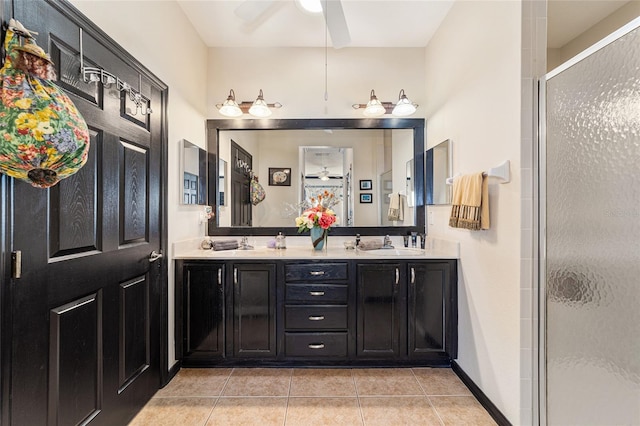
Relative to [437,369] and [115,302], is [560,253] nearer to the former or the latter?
[437,369]

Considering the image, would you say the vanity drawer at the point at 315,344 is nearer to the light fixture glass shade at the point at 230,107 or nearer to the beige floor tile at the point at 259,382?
the beige floor tile at the point at 259,382

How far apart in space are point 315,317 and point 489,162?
1.64 metres

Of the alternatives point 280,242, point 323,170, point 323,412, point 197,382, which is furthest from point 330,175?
point 197,382

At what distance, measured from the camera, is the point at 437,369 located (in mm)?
2268

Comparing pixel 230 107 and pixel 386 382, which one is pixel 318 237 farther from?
pixel 230 107

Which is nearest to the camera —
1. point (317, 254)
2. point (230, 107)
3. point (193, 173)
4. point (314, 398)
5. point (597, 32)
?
point (314, 398)

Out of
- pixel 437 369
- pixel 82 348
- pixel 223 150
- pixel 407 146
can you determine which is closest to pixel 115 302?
pixel 82 348

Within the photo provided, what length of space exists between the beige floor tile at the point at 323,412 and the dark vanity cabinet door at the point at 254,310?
475mm

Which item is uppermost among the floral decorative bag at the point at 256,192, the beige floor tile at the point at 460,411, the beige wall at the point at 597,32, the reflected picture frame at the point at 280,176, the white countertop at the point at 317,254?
the beige wall at the point at 597,32

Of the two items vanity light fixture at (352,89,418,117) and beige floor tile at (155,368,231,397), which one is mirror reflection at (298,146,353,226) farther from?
beige floor tile at (155,368,231,397)

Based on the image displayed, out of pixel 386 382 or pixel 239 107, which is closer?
pixel 386 382

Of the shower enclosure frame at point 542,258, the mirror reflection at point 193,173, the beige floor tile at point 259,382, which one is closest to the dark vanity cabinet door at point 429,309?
the shower enclosure frame at point 542,258

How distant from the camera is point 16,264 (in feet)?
3.44

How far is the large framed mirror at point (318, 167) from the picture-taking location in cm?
283
